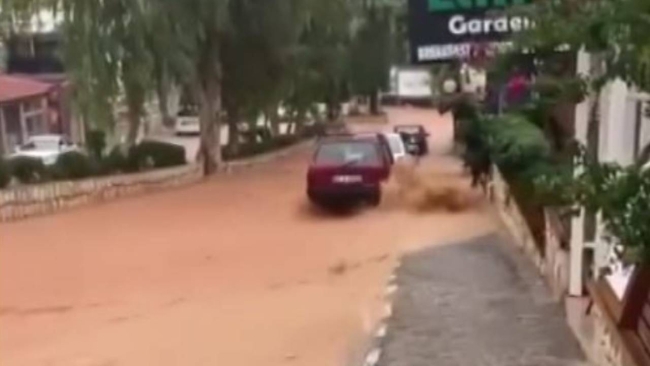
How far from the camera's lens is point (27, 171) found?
2502 cm

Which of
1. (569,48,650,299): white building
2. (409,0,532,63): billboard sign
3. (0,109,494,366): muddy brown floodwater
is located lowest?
(0,109,494,366): muddy brown floodwater

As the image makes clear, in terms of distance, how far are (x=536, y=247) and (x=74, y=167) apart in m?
16.5

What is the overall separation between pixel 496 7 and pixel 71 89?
1564cm

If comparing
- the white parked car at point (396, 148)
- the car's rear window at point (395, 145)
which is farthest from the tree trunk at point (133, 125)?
the car's rear window at point (395, 145)

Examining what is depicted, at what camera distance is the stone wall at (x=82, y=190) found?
23.8 metres

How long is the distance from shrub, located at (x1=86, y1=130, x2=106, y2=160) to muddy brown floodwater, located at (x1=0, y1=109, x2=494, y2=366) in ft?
6.98

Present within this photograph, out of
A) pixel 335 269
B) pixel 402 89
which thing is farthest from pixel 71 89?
pixel 402 89

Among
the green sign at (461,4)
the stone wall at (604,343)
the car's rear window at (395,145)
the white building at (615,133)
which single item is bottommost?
the car's rear window at (395,145)

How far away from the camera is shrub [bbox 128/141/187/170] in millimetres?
27828

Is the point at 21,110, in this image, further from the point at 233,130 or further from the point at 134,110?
the point at 134,110

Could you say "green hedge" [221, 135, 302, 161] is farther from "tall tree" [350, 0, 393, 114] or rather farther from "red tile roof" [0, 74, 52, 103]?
"red tile roof" [0, 74, 52, 103]

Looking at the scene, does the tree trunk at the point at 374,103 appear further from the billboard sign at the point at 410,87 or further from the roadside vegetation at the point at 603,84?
the roadside vegetation at the point at 603,84

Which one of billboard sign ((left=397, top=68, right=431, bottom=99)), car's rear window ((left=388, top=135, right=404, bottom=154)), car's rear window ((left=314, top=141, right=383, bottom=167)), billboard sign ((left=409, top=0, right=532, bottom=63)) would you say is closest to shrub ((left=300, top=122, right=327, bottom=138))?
car's rear window ((left=388, top=135, right=404, bottom=154))

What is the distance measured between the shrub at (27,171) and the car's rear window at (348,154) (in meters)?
7.29
